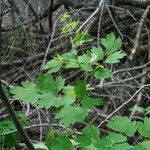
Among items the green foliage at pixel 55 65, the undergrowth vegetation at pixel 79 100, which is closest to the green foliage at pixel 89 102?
the undergrowth vegetation at pixel 79 100

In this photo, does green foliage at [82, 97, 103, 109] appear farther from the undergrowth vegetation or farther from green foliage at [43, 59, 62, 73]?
green foliage at [43, 59, 62, 73]

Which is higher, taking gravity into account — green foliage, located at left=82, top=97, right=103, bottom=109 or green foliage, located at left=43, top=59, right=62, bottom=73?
green foliage, located at left=43, top=59, right=62, bottom=73

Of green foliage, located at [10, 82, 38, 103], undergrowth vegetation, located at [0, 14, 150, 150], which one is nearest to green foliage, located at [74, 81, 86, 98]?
undergrowth vegetation, located at [0, 14, 150, 150]

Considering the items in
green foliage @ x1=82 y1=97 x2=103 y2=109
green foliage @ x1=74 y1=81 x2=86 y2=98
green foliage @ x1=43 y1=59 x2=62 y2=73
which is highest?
green foliage @ x1=43 y1=59 x2=62 y2=73

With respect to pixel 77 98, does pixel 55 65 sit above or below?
above

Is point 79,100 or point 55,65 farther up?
point 55,65

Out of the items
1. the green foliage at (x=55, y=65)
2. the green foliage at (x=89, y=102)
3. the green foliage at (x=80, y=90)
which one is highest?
the green foliage at (x=55, y=65)

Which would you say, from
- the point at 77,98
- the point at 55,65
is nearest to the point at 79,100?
the point at 77,98

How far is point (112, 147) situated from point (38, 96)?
0.88 ft

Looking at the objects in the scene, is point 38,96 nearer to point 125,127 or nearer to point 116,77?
point 125,127

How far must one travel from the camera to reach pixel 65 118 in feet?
4.06

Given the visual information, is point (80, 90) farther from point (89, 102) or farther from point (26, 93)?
point (26, 93)

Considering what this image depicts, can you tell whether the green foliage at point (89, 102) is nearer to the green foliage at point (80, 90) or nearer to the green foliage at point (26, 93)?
the green foliage at point (80, 90)


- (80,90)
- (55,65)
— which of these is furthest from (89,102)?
(55,65)
